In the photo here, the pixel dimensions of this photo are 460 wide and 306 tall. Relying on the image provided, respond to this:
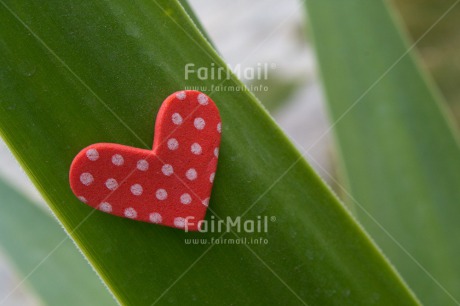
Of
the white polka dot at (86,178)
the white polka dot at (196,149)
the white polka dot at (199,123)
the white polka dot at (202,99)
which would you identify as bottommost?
the white polka dot at (86,178)

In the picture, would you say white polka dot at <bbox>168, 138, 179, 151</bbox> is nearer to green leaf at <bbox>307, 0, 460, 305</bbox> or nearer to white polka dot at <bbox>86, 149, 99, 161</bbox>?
white polka dot at <bbox>86, 149, 99, 161</bbox>

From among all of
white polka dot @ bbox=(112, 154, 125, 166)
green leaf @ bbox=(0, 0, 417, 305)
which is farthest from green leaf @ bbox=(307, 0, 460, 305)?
white polka dot @ bbox=(112, 154, 125, 166)

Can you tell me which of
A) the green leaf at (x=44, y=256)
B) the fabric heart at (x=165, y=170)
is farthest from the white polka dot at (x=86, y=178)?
the green leaf at (x=44, y=256)

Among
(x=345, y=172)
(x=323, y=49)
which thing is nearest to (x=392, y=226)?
(x=345, y=172)

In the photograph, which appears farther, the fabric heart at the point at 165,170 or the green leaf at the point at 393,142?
the green leaf at the point at 393,142

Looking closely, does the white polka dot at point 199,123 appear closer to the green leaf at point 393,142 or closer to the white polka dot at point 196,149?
the white polka dot at point 196,149

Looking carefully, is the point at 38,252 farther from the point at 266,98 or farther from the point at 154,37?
the point at 266,98

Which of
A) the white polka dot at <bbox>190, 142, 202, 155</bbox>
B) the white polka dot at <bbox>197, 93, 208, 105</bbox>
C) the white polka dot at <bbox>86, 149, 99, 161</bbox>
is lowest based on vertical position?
the white polka dot at <bbox>86, 149, 99, 161</bbox>
